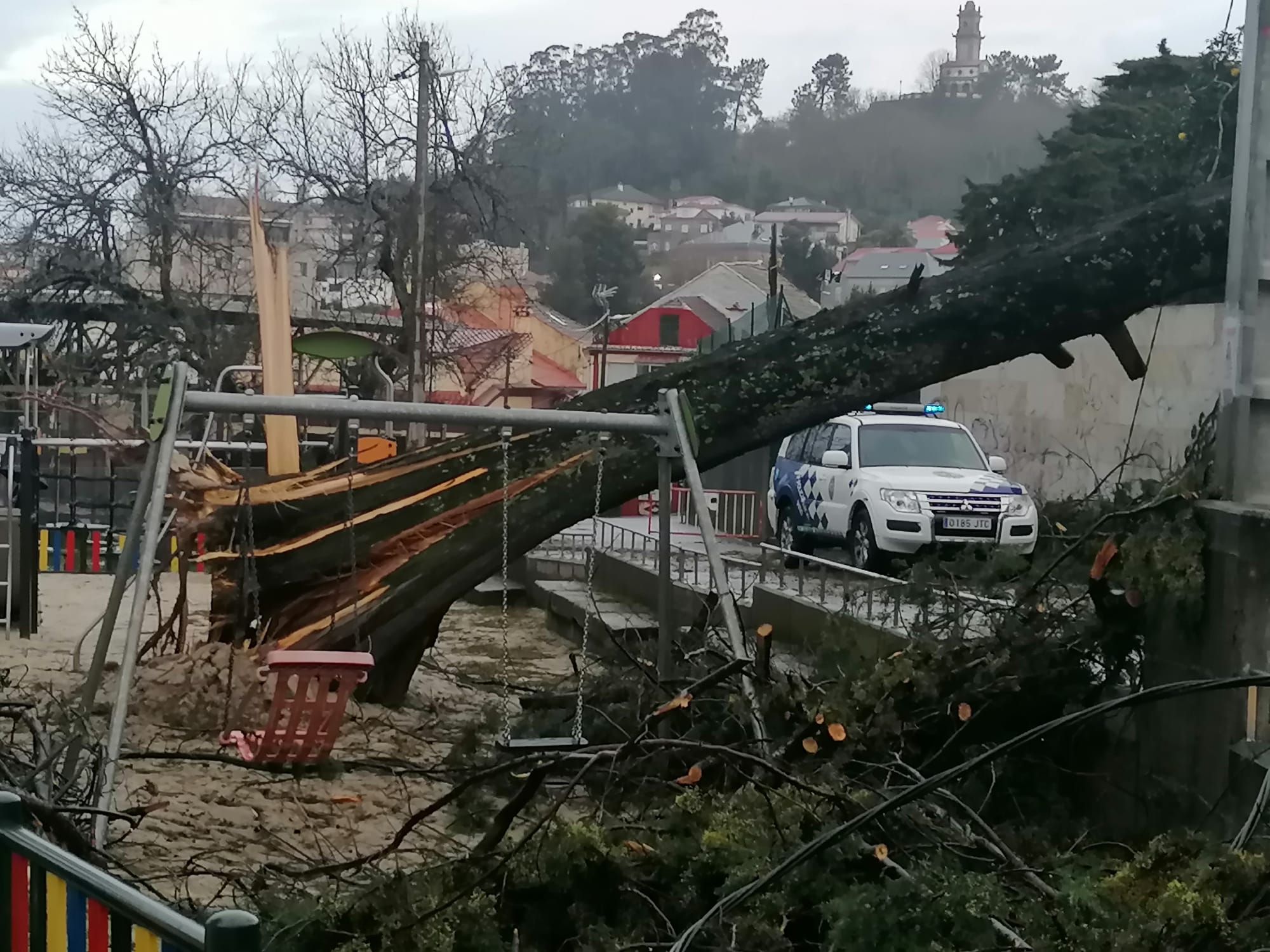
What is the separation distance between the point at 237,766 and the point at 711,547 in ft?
8.48

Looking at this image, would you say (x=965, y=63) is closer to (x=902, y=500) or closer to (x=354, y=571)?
(x=902, y=500)

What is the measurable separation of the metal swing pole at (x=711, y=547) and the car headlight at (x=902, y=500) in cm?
637

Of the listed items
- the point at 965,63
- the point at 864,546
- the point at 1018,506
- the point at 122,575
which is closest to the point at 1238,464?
the point at 122,575

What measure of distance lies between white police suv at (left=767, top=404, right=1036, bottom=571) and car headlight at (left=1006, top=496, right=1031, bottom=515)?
1 centimetres

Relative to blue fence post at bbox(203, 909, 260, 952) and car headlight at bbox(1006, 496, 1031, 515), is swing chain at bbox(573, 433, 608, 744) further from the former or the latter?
car headlight at bbox(1006, 496, 1031, 515)

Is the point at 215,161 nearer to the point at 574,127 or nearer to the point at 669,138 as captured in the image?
the point at 574,127

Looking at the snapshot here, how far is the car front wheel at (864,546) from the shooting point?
13.7 metres

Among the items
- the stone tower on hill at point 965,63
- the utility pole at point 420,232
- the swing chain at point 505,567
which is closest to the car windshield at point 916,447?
the swing chain at point 505,567

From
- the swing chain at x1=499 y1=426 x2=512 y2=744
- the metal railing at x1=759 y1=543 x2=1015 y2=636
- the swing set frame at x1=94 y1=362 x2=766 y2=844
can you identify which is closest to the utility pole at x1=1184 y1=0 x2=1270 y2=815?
the metal railing at x1=759 y1=543 x2=1015 y2=636

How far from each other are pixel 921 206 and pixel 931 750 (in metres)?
39.5

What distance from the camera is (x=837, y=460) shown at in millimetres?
14297

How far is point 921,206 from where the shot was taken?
4412 cm

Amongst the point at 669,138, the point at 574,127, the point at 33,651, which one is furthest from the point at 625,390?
the point at 669,138

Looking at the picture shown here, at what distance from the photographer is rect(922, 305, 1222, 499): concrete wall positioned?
57.5ft
